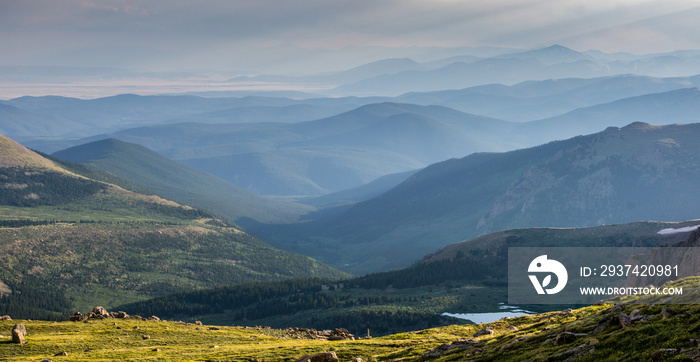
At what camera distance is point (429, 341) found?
72312 mm

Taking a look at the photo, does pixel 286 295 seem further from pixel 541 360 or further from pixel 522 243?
pixel 541 360

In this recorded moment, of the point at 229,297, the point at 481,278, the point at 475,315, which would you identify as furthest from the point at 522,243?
the point at 229,297

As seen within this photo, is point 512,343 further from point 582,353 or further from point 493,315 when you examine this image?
point 493,315

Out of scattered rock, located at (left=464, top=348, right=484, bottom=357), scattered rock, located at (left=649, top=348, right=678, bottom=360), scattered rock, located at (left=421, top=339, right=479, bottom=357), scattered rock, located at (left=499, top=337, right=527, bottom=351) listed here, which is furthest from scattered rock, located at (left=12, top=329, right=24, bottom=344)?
scattered rock, located at (left=649, top=348, right=678, bottom=360)

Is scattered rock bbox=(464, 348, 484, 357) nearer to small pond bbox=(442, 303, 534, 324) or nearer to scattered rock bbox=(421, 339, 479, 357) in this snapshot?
scattered rock bbox=(421, 339, 479, 357)

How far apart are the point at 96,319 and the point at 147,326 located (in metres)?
10.1

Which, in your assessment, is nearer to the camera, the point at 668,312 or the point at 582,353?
the point at 582,353

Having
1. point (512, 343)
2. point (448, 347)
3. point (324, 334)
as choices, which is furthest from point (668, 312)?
point (324, 334)

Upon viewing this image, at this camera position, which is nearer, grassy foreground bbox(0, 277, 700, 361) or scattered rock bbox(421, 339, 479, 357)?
grassy foreground bbox(0, 277, 700, 361)

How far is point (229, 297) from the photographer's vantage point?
199 meters

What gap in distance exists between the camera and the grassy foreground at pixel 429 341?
3852cm

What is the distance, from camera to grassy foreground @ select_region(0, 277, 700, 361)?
126 ft

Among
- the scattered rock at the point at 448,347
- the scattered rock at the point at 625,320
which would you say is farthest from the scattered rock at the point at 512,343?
the scattered rock at the point at 625,320

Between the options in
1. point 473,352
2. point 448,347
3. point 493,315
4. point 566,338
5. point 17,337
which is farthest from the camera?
point 493,315
